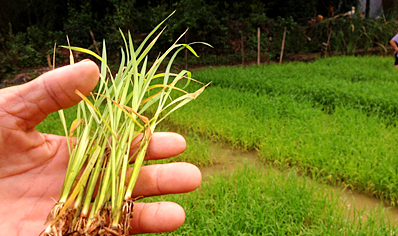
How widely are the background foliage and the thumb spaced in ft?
26.6

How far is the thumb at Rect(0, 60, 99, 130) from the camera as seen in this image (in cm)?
121

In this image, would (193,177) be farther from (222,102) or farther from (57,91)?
(222,102)

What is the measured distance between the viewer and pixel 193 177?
1347 millimetres

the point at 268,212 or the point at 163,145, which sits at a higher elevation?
the point at 163,145

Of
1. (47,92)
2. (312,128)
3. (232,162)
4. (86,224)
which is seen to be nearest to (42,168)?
(47,92)

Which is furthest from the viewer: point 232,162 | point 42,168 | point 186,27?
point 186,27

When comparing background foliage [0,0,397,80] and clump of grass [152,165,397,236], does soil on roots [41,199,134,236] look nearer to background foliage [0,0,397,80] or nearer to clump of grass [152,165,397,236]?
clump of grass [152,165,397,236]

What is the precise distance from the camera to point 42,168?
1.41m

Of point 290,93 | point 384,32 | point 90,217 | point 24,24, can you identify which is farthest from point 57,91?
point 24,24

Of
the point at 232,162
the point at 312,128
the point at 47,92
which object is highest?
the point at 47,92

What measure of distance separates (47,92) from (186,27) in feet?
28.9

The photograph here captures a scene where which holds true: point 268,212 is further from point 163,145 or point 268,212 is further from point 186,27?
point 186,27

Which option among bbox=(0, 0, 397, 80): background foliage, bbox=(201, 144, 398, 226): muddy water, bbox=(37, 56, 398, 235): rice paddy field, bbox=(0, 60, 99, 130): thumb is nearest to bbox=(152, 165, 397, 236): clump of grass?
bbox=(37, 56, 398, 235): rice paddy field

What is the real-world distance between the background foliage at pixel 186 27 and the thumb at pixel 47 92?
26.6 ft
